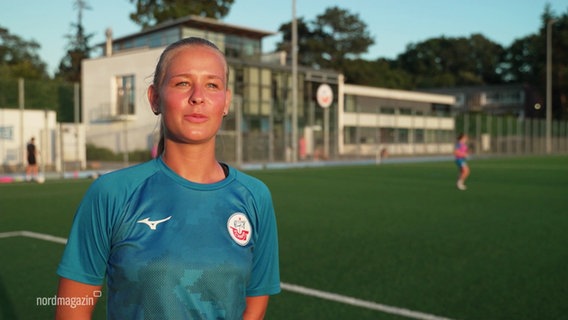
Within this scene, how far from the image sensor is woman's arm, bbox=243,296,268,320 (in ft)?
7.09

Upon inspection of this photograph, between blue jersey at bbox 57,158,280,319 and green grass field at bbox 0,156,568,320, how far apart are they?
3.25m

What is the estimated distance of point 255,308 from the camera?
218 centimetres

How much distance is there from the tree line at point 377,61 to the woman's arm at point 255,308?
190ft

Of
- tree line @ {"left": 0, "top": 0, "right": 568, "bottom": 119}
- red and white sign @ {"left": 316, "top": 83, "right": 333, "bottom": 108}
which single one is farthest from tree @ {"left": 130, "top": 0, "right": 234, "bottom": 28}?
red and white sign @ {"left": 316, "top": 83, "right": 333, "bottom": 108}

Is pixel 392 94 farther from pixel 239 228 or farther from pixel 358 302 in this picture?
pixel 239 228

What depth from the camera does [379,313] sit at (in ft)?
17.0

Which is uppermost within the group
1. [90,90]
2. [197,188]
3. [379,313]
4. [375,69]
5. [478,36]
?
[478,36]

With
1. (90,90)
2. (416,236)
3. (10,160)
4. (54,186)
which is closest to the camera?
(416,236)

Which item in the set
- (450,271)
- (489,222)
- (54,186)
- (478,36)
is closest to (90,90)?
(54,186)

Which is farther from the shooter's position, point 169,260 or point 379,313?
point 379,313

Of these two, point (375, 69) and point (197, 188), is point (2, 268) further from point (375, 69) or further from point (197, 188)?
point (375, 69)

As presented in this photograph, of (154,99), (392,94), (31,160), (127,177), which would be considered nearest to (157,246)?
(127,177)

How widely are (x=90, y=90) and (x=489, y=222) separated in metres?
37.8

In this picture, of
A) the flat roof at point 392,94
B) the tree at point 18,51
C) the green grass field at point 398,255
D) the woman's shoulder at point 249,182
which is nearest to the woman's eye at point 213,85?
the woman's shoulder at point 249,182
